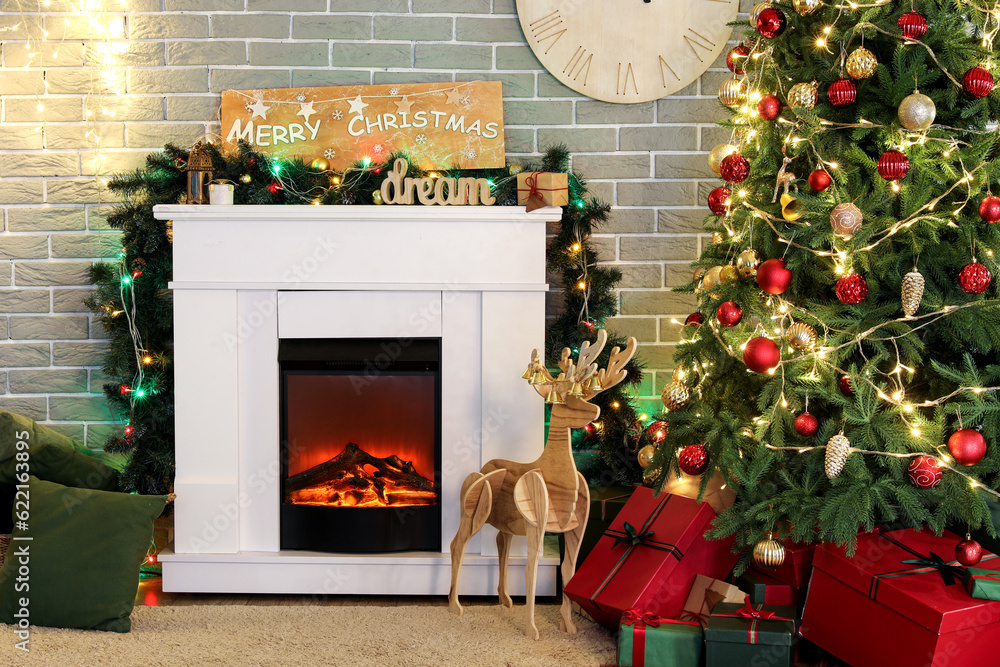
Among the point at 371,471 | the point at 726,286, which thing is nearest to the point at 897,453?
the point at 726,286

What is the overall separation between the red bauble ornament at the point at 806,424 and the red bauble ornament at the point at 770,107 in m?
0.81

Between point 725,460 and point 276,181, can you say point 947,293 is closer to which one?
point 725,460

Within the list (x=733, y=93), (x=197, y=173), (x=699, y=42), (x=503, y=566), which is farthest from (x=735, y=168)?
(x=197, y=173)

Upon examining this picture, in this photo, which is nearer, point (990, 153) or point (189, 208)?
point (990, 153)

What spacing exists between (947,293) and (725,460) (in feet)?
2.34

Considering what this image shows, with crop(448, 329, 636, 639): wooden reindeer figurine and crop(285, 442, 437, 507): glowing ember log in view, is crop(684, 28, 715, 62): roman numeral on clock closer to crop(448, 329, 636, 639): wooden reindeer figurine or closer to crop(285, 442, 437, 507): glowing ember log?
crop(448, 329, 636, 639): wooden reindeer figurine

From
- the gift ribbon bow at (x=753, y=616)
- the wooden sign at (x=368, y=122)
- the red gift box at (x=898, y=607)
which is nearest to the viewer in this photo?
the red gift box at (x=898, y=607)

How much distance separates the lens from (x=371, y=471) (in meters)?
2.51

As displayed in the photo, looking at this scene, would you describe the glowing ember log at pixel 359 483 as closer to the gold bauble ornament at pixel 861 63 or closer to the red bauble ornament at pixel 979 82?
the gold bauble ornament at pixel 861 63

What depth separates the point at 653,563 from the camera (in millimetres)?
2141

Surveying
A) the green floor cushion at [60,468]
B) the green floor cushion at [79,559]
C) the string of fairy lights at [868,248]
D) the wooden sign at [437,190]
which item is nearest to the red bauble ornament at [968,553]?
the string of fairy lights at [868,248]

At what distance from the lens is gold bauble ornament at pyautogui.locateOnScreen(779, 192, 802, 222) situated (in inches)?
78.8

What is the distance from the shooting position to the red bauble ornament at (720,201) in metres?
2.30

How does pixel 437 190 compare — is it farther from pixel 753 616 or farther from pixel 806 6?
pixel 753 616
